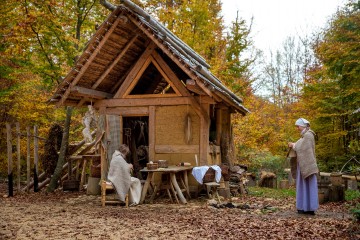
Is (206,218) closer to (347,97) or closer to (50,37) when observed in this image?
(347,97)

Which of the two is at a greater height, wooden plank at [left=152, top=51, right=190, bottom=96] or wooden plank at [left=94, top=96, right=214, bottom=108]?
wooden plank at [left=152, top=51, right=190, bottom=96]

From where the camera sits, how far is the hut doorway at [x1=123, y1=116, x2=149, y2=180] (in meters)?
13.3

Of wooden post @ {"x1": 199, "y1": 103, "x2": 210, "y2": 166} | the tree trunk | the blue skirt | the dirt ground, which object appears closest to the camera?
the dirt ground

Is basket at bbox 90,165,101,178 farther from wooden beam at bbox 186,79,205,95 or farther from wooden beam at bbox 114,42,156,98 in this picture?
wooden beam at bbox 186,79,205,95

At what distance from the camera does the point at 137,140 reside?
1409 cm

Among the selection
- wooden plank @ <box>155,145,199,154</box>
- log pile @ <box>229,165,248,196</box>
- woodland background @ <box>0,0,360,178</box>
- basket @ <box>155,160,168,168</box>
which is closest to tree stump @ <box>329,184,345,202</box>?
woodland background @ <box>0,0,360,178</box>

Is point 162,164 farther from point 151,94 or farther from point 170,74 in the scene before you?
point 170,74

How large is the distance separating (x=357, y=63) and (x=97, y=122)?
8.27 m

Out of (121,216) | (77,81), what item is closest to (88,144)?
(77,81)

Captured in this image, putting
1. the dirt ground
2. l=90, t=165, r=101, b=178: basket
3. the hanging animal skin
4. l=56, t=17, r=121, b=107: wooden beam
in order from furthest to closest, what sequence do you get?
l=90, t=165, r=101, b=178: basket < the hanging animal skin < l=56, t=17, r=121, b=107: wooden beam < the dirt ground

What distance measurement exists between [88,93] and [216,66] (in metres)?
6.71

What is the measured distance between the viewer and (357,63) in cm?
1144

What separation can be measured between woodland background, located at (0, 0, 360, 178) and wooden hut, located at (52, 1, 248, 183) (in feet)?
5.38

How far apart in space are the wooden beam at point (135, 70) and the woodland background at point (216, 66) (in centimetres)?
211
